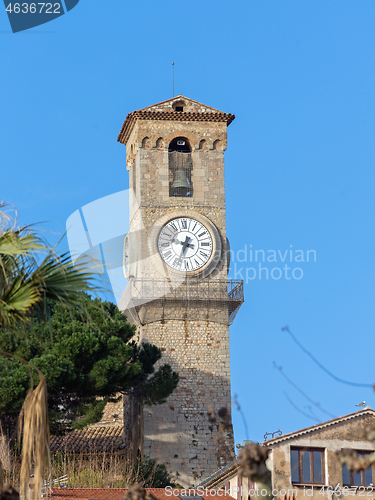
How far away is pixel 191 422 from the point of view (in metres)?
28.2

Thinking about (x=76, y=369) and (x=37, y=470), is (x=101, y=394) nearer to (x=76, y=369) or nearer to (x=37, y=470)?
(x=76, y=369)

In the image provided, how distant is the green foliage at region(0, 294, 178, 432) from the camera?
24875mm

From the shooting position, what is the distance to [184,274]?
2964 cm

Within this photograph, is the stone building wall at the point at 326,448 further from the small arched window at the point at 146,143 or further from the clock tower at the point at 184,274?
the small arched window at the point at 146,143

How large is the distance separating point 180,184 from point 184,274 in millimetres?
3215

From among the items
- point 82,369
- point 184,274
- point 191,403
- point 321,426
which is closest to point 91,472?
point 82,369

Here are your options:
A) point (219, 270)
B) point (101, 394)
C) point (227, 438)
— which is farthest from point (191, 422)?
point (219, 270)

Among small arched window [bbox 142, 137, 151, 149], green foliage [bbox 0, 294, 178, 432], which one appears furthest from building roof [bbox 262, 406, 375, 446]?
small arched window [bbox 142, 137, 151, 149]

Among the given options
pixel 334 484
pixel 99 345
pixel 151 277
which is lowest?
pixel 334 484

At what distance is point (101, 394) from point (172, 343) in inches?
140

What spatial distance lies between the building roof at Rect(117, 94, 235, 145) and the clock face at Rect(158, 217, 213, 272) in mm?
3797

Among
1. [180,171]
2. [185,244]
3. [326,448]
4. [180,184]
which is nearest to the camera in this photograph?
[326,448]

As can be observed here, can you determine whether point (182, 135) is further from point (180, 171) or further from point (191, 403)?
point (191, 403)

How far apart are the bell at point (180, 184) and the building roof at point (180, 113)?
2.00 m
